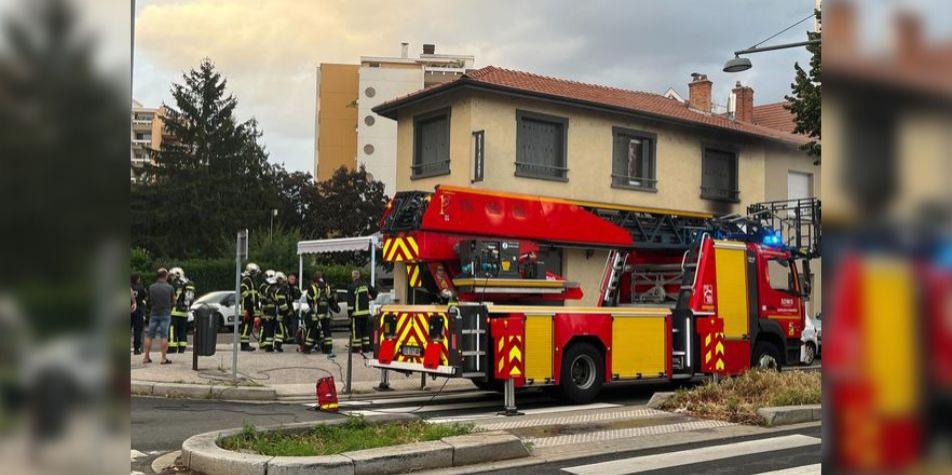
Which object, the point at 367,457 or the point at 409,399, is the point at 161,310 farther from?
the point at 367,457

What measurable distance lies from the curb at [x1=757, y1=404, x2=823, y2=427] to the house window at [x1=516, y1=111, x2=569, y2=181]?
1142cm

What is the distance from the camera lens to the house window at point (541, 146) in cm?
2148

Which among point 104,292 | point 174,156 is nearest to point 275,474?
point 104,292

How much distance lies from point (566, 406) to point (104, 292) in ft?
38.8

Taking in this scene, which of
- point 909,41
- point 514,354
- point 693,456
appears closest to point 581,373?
point 514,354

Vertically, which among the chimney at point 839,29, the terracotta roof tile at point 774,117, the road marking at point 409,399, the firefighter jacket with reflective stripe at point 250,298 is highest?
the terracotta roof tile at point 774,117

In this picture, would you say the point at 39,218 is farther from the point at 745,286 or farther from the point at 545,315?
the point at 745,286

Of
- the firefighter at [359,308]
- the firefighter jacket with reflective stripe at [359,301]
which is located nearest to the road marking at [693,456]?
the firefighter at [359,308]

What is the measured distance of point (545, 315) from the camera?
41.3 feet

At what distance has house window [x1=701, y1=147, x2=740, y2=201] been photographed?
2502cm

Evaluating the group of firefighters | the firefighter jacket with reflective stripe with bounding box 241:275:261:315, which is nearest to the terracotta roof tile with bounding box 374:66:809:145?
the group of firefighters

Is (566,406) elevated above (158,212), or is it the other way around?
(158,212)

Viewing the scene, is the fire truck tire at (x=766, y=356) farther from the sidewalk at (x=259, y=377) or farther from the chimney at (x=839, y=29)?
the chimney at (x=839, y=29)

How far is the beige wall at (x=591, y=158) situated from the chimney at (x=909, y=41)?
17016 mm
